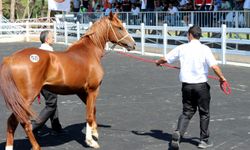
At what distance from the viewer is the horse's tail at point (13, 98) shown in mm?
6574

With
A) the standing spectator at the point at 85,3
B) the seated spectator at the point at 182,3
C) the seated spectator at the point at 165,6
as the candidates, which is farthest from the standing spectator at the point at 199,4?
the standing spectator at the point at 85,3

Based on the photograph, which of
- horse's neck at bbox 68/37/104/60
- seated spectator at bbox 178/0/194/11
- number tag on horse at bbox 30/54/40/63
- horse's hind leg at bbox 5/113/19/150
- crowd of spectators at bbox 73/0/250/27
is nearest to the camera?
number tag on horse at bbox 30/54/40/63

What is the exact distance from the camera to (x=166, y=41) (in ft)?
70.0

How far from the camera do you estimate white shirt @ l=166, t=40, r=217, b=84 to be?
22.7 feet

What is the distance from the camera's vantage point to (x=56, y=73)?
6984 mm

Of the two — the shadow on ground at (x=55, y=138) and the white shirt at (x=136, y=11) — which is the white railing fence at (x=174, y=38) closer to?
the white shirt at (x=136, y=11)

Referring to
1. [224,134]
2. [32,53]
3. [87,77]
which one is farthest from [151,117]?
[32,53]

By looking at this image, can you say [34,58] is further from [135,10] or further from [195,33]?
[135,10]

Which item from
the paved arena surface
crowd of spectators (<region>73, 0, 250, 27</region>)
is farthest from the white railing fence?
the paved arena surface

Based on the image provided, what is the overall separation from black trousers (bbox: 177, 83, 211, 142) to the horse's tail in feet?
7.06

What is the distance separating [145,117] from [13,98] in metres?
3.41

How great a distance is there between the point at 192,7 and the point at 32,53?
16849mm

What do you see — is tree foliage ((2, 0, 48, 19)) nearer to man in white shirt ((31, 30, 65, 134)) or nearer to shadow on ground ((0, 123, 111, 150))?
shadow on ground ((0, 123, 111, 150))

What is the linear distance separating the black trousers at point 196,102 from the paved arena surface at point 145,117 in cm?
38
